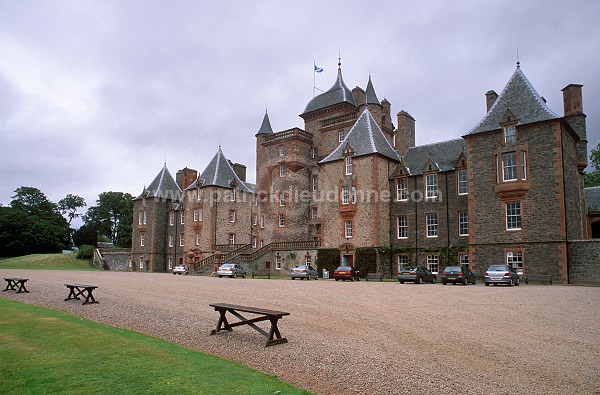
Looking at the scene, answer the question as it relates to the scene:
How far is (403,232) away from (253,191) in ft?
81.3

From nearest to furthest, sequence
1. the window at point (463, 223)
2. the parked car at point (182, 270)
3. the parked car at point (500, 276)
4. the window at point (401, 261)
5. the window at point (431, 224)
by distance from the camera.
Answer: the parked car at point (500, 276)
the window at point (463, 223)
the window at point (431, 224)
the window at point (401, 261)
the parked car at point (182, 270)

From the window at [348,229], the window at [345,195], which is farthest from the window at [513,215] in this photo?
the window at [345,195]

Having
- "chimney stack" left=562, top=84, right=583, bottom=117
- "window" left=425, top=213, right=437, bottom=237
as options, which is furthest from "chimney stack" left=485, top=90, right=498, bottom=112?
"window" left=425, top=213, right=437, bottom=237

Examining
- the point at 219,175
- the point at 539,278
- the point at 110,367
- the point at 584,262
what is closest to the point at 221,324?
the point at 110,367

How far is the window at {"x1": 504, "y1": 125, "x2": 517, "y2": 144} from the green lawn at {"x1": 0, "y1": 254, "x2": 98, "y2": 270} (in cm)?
5096

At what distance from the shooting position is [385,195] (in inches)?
1564

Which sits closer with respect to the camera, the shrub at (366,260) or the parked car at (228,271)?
the shrub at (366,260)

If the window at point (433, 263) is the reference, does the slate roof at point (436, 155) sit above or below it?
above

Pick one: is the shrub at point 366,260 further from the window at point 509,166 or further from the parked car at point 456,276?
the window at point 509,166

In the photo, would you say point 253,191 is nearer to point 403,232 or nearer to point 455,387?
point 403,232

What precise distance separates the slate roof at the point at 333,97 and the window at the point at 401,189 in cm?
1242

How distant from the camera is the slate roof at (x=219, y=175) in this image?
179 ft

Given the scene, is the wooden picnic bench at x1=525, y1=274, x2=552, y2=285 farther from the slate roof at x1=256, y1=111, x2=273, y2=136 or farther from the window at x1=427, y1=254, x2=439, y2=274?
the slate roof at x1=256, y1=111, x2=273, y2=136

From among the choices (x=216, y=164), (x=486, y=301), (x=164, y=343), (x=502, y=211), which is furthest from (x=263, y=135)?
(x=164, y=343)
